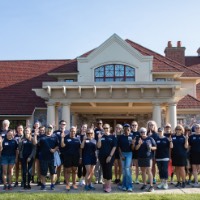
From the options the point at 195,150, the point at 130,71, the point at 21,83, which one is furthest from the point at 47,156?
the point at 21,83

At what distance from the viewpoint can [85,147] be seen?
9711mm

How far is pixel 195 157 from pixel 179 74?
11669 mm

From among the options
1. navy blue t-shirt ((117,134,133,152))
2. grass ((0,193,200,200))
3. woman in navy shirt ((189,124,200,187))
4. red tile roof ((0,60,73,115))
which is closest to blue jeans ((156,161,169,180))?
woman in navy shirt ((189,124,200,187))

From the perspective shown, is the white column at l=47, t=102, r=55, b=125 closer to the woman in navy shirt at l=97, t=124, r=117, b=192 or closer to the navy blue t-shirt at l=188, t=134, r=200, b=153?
the woman in navy shirt at l=97, t=124, r=117, b=192

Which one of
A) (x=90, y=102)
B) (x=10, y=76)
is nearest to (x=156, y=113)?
(x=90, y=102)

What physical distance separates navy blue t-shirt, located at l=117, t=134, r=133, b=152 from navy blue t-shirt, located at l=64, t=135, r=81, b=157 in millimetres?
1162

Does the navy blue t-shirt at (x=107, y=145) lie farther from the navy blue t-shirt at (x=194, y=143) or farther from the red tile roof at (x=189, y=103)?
the red tile roof at (x=189, y=103)

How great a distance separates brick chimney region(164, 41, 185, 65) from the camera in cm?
2562

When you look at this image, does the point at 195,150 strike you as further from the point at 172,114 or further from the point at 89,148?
the point at 172,114

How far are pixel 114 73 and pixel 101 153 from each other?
1141cm

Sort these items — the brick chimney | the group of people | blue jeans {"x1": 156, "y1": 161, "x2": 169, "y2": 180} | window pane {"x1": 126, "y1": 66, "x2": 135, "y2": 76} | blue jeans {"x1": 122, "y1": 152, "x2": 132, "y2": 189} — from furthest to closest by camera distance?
the brick chimney → window pane {"x1": 126, "y1": 66, "x2": 135, "y2": 76} → blue jeans {"x1": 156, "y1": 161, "x2": 169, "y2": 180} → the group of people → blue jeans {"x1": 122, "y1": 152, "x2": 132, "y2": 189}

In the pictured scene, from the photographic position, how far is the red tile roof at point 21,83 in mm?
20969

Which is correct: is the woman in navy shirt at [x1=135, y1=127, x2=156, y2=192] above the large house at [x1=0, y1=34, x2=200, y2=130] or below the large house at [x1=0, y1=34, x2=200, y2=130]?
below

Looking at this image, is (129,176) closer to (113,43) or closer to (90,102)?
(90,102)
